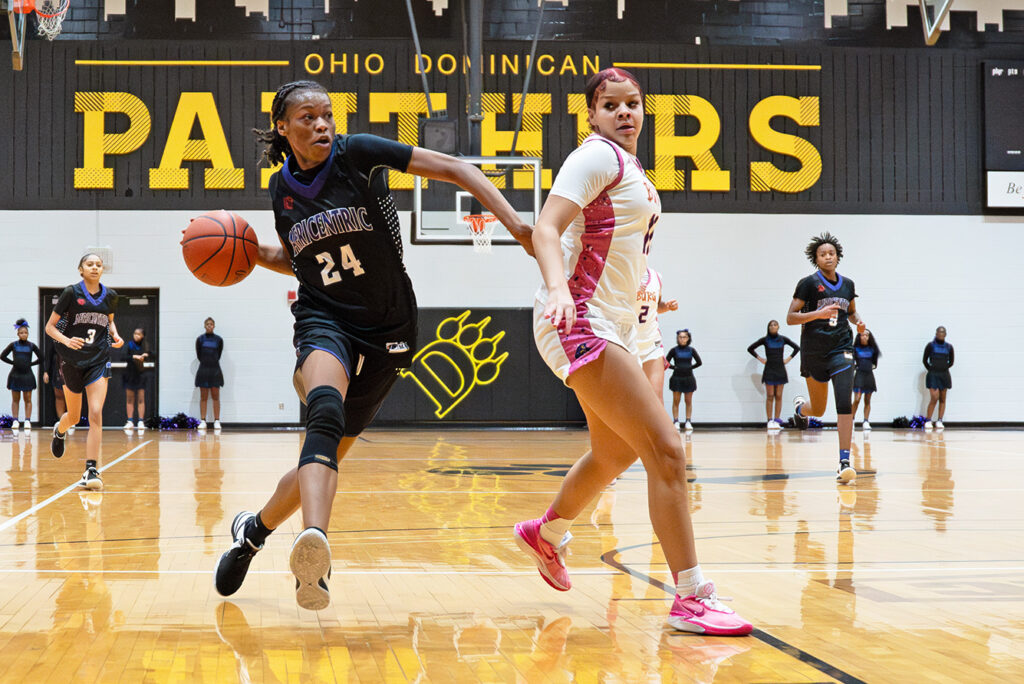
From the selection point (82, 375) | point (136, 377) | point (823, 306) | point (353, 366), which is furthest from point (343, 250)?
point (136, 377)

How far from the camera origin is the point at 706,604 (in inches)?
125

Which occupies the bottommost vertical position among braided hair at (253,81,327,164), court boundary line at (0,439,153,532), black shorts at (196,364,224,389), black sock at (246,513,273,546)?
court boundary line at (0,439,153,532)

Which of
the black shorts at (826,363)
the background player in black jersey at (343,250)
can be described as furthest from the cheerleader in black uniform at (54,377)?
the background player in black jersey at (343,250)

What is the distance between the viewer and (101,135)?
16875 millimetres

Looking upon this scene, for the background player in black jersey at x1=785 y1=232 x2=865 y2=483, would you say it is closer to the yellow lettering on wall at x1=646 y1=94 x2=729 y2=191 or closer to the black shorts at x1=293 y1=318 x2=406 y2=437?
the black shorts at x1=293 y1=318 x2=406 y2=437

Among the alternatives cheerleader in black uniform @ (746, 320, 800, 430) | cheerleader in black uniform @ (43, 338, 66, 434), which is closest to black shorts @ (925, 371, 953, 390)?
cheerleader in black uniform @ (746, 320, 800, 430)

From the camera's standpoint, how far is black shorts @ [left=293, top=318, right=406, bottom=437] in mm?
3238

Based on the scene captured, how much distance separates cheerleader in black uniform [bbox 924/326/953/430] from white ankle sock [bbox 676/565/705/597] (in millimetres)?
15393

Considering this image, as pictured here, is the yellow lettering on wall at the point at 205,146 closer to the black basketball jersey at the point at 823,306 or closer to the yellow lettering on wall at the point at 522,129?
the yellow lettering on wall at the point at 522,129

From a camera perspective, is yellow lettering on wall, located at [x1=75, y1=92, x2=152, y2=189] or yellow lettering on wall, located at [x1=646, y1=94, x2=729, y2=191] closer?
yellow lettering on wall, located at [x1=75, y1=92, x2=152, y2=189]

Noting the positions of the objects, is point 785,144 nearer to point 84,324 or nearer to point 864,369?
point 864,369

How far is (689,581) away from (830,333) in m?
5.77

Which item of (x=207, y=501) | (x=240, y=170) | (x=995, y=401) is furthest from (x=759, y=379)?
(x=207, y=501)

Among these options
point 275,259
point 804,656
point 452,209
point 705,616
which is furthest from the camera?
point 452,209
